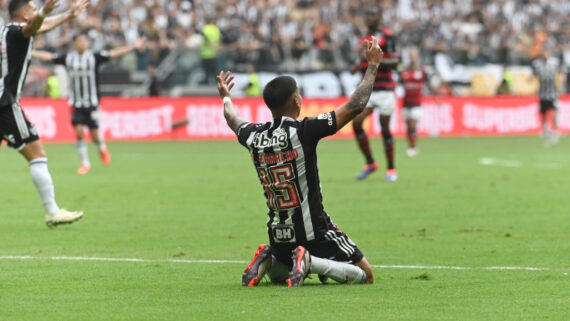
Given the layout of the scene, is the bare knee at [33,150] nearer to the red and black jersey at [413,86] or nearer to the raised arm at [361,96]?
the raised arm at [361,96]

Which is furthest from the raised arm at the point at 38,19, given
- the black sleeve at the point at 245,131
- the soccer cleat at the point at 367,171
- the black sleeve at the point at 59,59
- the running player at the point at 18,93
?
the black sleeve at the point at 59,59

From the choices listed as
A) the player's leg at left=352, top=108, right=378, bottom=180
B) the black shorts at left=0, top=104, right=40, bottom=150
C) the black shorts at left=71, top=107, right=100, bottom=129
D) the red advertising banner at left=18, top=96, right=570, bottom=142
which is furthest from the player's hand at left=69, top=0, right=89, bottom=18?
the red advertising banner at left=18, top=96, right=570, bottom=142

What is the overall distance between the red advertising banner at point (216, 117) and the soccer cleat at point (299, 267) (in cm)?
2442

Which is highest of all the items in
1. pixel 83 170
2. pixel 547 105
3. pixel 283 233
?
pixel 283 233

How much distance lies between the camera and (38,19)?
10.4 meters

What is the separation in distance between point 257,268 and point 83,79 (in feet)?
47.4

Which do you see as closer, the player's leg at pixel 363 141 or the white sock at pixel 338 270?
the white sock at pixel 338 270

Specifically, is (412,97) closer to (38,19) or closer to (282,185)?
(38,19)

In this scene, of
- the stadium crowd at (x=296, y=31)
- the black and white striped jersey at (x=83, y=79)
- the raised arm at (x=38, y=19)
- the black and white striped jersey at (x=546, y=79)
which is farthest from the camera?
the stadium crowd at (x=296, y=31)

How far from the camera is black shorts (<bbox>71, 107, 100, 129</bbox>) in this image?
21.3 m

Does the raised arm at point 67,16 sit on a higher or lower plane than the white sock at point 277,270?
higher

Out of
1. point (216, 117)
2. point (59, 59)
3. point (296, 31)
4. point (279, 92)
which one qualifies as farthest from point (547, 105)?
point (279, 92)

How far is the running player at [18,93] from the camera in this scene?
1113 centimetres

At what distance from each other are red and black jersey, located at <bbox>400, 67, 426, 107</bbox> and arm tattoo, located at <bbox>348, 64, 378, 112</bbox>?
19.4m
